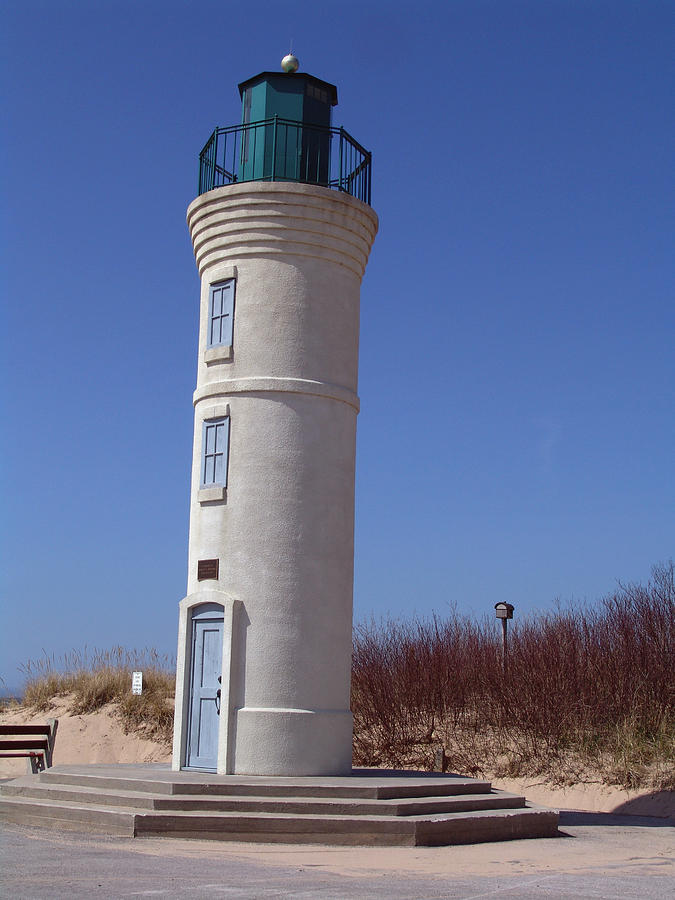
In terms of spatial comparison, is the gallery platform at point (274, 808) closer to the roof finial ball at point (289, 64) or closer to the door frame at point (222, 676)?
the door frame at point (222, 676)

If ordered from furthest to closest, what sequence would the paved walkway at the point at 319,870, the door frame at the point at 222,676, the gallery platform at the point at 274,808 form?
the door frame at the point at 222,676
the gallery platform at the point at 274,808
the paved walkway at the point at 319,870

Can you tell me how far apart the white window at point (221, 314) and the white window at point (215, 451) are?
3.55 feet

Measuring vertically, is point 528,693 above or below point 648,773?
above

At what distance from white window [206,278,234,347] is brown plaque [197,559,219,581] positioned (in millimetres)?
2848

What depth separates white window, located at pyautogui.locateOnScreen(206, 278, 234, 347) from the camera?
12.8 metres

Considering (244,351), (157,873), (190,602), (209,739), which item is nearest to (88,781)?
(209,739)

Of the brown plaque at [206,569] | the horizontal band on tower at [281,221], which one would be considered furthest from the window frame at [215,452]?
the horizontal band on tower at [281,221]

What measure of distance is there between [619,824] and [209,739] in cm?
559

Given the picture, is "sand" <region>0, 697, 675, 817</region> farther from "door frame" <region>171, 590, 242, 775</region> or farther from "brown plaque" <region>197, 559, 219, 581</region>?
"brown plaque" <region>197, 559, 219, 581</region>

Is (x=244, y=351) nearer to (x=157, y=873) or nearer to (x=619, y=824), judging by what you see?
(x=157, y=873)

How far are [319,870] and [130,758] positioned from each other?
464 inches

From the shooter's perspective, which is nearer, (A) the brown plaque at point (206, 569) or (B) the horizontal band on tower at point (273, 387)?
A: (A) the brown plaque at point (206, 569)

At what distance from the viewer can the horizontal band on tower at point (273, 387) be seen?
12.4m

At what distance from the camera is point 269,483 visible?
40.0ft
